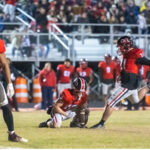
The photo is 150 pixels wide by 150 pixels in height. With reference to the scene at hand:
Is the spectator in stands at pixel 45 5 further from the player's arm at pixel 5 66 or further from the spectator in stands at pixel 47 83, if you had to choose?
the player's arm at pixel 5 66

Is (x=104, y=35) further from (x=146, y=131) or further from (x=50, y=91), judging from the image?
(x=146, y=131)

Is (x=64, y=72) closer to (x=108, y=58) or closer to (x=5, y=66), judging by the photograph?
(x=108, y=58)

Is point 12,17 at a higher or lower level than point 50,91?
higher

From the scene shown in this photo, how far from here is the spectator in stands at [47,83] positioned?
81.0 feet

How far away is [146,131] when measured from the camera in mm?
14055

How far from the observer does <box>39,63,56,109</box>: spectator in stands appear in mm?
24688

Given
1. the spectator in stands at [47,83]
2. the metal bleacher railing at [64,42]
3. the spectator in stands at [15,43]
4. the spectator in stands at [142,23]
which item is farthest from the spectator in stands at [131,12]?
the spectator in stands at [47,83]

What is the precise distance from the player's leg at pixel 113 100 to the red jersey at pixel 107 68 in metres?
10.8

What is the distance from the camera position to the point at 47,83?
973 inches

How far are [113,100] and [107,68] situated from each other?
443 inches

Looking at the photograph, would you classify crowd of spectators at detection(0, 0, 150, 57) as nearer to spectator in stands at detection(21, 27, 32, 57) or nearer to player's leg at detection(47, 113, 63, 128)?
spectator in stands at detection(21, 27, 32, 57)

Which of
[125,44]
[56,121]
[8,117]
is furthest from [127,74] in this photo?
[8,117]

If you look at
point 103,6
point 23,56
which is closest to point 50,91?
point 23,56

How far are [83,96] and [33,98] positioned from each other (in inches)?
537
